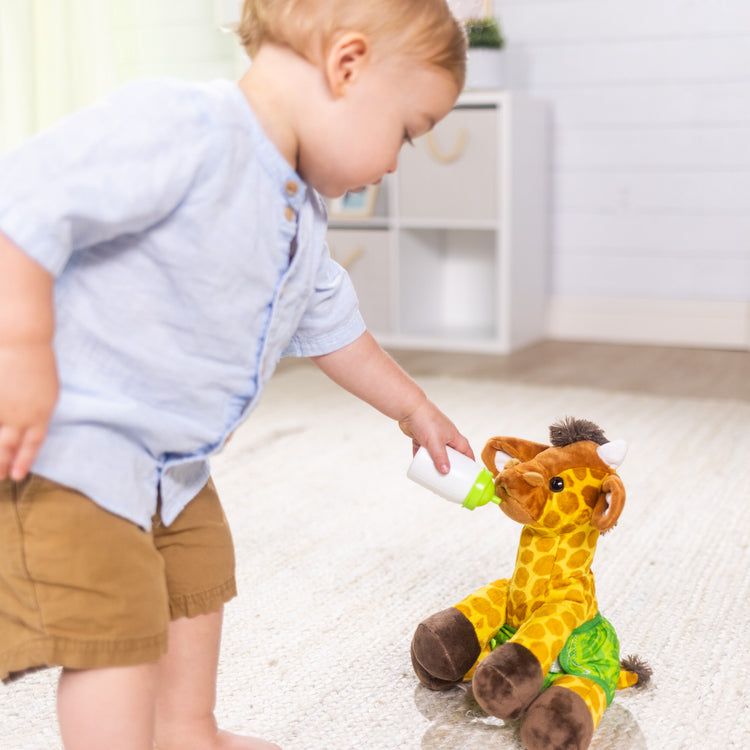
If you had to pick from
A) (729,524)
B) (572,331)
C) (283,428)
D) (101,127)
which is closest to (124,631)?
(101,127)

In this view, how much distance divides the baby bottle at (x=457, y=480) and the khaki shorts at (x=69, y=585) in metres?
0.25

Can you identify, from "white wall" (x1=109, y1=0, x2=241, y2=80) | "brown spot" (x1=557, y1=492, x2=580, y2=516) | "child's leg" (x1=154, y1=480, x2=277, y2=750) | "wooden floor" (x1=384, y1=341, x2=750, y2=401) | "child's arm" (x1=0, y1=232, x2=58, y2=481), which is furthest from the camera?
"white wall" (x1=109, y1=0, x2=241, y2=80)

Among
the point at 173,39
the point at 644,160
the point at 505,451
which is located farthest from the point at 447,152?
the point at 505,451

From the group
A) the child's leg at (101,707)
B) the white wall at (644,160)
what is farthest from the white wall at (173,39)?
the child's leg at (101,707)

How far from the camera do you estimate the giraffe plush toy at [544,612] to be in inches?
28.2

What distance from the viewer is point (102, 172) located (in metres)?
0.53

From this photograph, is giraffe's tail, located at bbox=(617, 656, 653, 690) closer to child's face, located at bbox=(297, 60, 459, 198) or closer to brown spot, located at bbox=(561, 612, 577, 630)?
brown spot, located at bbox=(561, 612, 577, 630)

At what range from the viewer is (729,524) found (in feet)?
3.84

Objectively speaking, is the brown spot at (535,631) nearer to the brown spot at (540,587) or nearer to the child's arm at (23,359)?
the brown spot at (540,587)

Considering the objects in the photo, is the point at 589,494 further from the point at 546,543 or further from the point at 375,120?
the point at 375,120

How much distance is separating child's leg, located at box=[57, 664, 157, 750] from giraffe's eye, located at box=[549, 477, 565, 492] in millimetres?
349

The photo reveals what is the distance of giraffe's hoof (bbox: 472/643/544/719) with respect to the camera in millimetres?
706

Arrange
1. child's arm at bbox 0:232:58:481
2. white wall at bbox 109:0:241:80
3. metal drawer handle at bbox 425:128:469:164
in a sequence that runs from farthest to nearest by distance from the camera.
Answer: white wall at bbox 109:0:241:80, metal drawer handle at bbox 425:128:469:164, child's arm at bbox 0:232:58:481

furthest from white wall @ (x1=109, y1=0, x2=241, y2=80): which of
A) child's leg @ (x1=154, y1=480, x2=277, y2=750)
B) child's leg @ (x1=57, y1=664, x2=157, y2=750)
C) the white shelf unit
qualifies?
child's leg @ (x1=57, y1=664, x2=157, y2=750)
